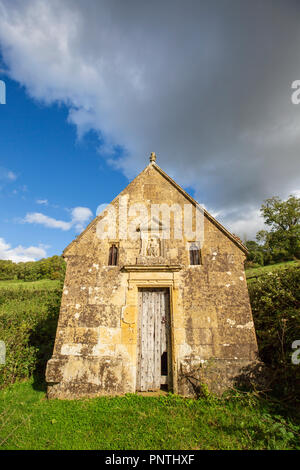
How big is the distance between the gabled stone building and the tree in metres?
27.4

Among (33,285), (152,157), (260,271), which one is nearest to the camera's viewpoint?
(152,157)

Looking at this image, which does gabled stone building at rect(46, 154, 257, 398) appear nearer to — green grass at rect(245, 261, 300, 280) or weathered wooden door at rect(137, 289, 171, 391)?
weathered wooden door at rect(137, 289, 171, 391)

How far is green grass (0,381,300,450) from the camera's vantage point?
12.2 ft

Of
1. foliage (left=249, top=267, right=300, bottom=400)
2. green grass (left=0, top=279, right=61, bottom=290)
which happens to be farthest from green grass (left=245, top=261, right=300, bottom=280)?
green grass (left=0, top=279, right=61, bottom=290)

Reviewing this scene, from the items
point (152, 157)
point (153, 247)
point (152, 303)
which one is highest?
point (152, 157)

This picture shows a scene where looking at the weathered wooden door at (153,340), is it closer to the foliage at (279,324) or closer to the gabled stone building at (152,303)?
the gabled stone building at (152,303)

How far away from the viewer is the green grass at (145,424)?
3.71m

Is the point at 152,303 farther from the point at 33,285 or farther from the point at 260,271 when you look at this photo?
the point at 33,285

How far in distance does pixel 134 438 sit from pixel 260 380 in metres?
3.47

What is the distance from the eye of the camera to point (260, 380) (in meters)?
5.30

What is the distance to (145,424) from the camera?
4.22m

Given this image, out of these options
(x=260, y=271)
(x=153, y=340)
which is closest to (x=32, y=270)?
(x=260, y=271)

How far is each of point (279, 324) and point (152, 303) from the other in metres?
3.85
